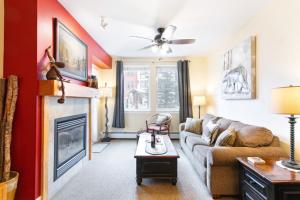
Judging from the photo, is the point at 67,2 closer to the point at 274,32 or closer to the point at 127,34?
the point at 127,34

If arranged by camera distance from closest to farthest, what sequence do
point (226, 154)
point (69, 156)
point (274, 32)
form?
point (226, 154) < point (274, 32) < point (69, 156)

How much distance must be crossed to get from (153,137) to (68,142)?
1421mm

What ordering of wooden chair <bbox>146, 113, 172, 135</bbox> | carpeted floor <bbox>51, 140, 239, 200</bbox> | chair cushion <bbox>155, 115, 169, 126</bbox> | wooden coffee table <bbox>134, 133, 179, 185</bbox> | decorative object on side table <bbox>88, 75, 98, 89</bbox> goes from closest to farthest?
carpeted floor <bbox>51, 140, 239, 200</bbox>, wooden coffee table <bbox>134, 133, 179, 185</bbox>, decorative object on side table <bbox>88, 75, 98, 89</bbox>, wooden chair <bbox>146, 113, 172, 135</bbox>, chair cushion <bbox>155, 115, 169, 126</bbox>

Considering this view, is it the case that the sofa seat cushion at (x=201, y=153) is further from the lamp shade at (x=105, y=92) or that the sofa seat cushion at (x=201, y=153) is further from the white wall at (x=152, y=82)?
the lamp shade at (x=105, y=92)

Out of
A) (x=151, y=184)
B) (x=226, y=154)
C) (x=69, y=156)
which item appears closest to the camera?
(x=226, y=154)

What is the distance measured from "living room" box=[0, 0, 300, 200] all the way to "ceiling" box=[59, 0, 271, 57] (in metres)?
0.02

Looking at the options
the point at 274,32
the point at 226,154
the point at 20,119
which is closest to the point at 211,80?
the point at 274,32

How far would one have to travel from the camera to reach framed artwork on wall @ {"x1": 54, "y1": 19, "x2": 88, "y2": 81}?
2650mm

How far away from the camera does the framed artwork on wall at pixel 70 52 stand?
2.65m

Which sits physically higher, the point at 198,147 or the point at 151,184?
the point at 198,147

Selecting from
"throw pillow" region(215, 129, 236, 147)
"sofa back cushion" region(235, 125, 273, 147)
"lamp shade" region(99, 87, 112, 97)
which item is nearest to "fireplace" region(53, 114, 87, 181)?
"lamp shade" region(99, 87, 112, 97)

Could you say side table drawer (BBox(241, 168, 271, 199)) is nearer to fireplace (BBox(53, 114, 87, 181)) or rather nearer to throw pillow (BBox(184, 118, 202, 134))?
A: throw pillow (BBox(184, 118, 202, 134))

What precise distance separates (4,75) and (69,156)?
60.4 inches

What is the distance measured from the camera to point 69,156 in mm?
3061
